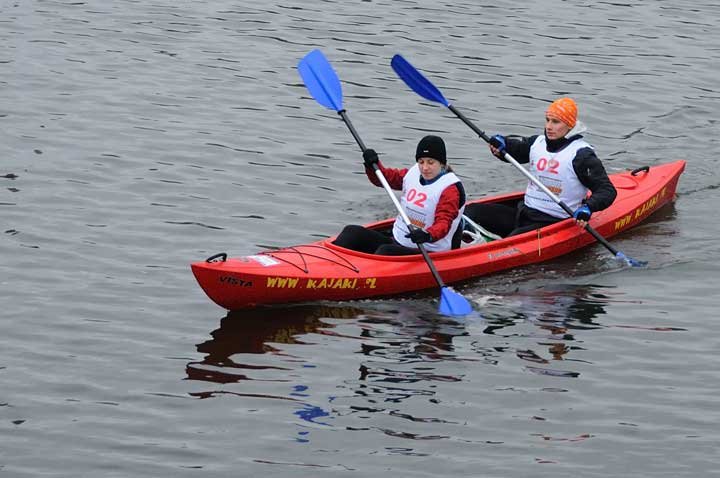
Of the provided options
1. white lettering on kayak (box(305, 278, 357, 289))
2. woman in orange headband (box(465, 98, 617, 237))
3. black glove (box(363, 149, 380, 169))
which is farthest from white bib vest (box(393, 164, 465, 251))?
woman in orange headband (box(465, 98, 617, 237))

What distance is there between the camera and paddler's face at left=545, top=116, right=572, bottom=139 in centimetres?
1252

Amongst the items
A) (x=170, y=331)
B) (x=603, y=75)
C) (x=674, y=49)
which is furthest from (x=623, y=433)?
(x=674, y=49)

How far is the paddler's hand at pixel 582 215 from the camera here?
484 inches

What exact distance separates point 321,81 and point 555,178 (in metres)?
2.51

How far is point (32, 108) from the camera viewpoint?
1628cm

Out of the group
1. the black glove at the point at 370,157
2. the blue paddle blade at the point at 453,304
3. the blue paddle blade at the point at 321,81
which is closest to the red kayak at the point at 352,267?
the blue paddle blade at the point at 453,304

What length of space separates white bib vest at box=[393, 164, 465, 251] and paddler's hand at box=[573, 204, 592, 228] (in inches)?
50.8

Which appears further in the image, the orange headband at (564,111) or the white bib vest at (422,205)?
the orange headband at (564,111)

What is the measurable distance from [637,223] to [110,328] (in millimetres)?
6029

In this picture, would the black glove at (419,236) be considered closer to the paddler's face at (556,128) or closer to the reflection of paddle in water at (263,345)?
the reflection of paddle in water at (263,345)

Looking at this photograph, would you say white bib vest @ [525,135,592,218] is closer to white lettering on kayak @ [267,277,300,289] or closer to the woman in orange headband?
the woman in orange headband

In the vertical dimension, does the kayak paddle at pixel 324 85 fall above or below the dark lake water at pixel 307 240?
above

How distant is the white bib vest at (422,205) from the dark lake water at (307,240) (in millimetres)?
609

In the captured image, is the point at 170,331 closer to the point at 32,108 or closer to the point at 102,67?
the point at 32,108
